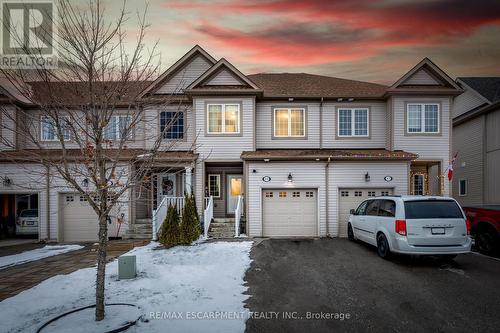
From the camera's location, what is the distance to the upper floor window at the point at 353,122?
47.5 feet

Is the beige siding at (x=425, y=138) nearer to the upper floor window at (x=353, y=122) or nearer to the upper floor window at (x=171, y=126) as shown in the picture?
the upper floor window at (x=353, y=122)

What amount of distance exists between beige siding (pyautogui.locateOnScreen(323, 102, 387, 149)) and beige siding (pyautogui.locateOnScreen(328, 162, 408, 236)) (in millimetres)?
2280

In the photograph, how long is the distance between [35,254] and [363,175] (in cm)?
1391

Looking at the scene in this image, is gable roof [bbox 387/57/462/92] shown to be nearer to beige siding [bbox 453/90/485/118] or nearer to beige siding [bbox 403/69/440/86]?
beige siding [bbox 403/69/440/86]

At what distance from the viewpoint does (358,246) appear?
33.5 ft

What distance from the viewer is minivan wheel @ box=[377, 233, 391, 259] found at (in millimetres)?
8086

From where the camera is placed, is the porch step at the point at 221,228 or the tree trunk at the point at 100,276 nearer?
the tree trunk at the point at 100,276

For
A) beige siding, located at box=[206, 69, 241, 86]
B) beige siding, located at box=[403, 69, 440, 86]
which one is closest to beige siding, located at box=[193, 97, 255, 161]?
beige siding, located at box=[206, 69, 241, 86]

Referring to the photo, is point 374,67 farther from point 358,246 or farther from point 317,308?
point 317,308

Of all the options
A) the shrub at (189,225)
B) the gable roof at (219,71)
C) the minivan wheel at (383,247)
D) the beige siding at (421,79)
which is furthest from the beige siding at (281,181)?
the beige siding at (421,79)

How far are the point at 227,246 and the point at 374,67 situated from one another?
16328 millimetres

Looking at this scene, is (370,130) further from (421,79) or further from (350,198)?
(350,198)

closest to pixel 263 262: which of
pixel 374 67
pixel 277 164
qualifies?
pixel 277 164

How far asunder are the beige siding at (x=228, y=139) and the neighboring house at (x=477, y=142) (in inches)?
499
